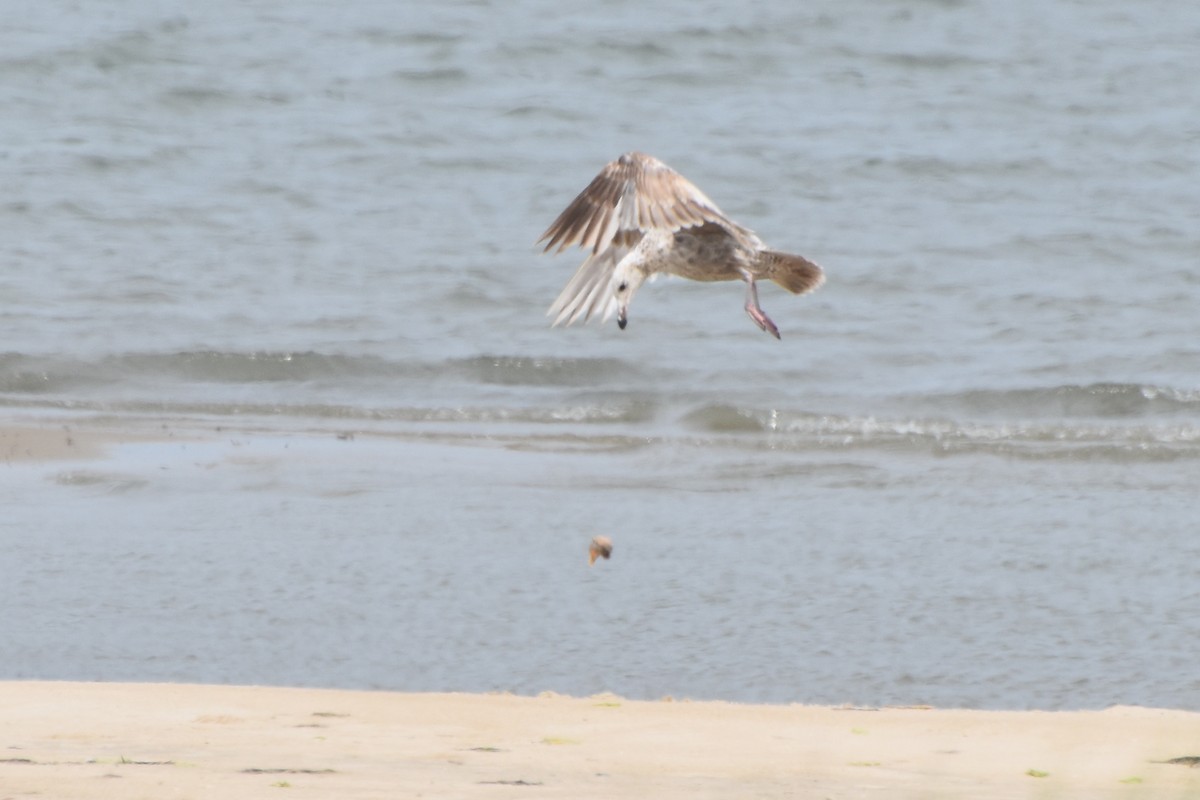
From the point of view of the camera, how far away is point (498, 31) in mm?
20281

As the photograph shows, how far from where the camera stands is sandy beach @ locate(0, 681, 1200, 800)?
4086 mm

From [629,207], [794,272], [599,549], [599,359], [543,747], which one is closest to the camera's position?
[543,747]

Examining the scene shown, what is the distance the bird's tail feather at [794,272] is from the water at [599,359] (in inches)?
39.8

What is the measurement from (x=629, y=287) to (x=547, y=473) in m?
2.38

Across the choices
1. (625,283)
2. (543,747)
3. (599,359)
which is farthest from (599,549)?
(599,359)

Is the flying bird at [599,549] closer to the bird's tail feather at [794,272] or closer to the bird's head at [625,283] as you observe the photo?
the bird's head at [625,283]

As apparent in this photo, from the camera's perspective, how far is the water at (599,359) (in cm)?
612

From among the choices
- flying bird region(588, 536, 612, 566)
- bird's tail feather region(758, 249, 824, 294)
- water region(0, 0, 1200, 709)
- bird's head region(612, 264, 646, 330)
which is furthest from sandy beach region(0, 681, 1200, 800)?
bird's tail feather region(758, 249, 824, 294)

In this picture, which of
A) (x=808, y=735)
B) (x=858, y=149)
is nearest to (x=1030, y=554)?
(x=808, y=735)

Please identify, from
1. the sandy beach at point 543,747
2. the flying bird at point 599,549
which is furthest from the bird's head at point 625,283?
the sandy beach at point 543,747

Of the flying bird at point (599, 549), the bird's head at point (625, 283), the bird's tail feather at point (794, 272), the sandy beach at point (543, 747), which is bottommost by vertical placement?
the sandy beach at point (543, 747)

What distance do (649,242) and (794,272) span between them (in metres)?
0.52

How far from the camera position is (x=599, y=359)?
11109mm

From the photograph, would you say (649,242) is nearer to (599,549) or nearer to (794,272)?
(794,272)
